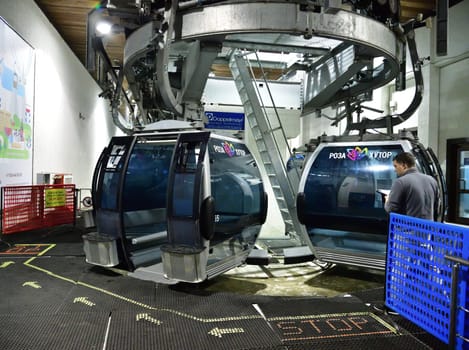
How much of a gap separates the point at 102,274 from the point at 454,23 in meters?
9.20

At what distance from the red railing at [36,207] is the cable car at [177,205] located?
2.38 metres

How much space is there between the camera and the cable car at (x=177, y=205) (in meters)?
3.60

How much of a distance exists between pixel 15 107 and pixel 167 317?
5447 mm

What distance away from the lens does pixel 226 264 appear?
14.4 feet

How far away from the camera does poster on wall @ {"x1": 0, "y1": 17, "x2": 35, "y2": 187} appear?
19.5ft

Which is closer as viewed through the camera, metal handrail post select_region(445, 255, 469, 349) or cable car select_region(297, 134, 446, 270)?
metal handrail post select_region(445, 255, 469, 349)

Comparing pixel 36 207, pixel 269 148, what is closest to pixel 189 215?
pixel 269 148

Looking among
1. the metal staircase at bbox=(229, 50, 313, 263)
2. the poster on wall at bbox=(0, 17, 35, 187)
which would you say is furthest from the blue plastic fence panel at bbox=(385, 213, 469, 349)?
the poster on wall at bbox=(0, 17, 35, 187)

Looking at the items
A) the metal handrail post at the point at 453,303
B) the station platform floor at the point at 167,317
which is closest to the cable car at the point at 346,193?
the station platform floor at the point at 167,317

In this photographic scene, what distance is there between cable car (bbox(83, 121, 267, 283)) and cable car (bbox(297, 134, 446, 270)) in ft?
2.37

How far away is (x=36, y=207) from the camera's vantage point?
276 inches

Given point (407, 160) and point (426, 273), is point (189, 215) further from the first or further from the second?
point (407, 160)

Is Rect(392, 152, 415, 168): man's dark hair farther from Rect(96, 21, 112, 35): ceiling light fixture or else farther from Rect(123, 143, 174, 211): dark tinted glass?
Rect(96, 21, 112, 35): ceiling light fixture

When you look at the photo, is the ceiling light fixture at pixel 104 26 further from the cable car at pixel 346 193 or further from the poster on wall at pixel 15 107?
the cable car at pixel 346 193
